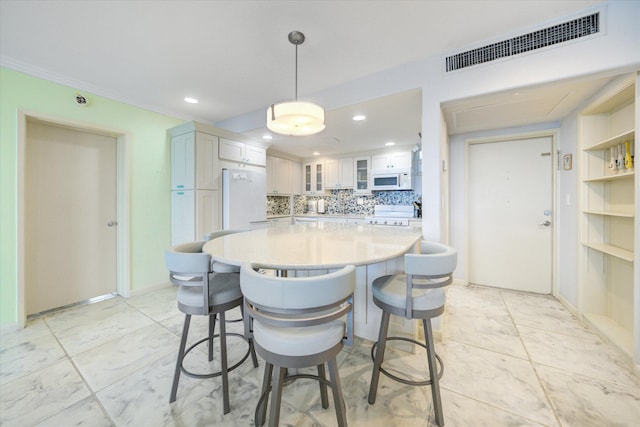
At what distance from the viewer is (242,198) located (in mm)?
3705

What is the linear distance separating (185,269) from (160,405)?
88 cm

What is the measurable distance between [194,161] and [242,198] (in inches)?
31.9

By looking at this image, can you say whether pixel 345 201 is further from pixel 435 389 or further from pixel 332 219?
pixel 435 389

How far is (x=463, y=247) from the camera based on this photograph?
11.4 feet

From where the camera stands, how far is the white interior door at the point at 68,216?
102 inches

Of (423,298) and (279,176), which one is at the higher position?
Answer: (279,176)

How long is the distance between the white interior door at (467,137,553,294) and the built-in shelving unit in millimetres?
739

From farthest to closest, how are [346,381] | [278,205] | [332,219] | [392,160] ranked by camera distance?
[278,205], [332,219], [392,160], [346,381]

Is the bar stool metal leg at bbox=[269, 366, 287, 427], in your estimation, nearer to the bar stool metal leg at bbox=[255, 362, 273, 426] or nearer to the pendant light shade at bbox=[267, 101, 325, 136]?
the bar stool metal leg at bbox=[255, 362, 273, 426]

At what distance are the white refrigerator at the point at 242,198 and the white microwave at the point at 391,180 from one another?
2180 mm

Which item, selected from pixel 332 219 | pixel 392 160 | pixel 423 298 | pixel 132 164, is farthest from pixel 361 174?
pixel 423 298

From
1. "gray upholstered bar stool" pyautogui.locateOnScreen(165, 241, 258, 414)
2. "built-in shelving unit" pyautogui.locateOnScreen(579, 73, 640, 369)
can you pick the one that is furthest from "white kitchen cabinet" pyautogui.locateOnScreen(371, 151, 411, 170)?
"gray upholstered bar stool" pyautogui.locateOnScreen(165, 241, 258, 414)

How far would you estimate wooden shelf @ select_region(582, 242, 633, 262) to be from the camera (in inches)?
77.2

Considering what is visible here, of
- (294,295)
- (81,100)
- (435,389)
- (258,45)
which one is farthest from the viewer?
(81,100)
